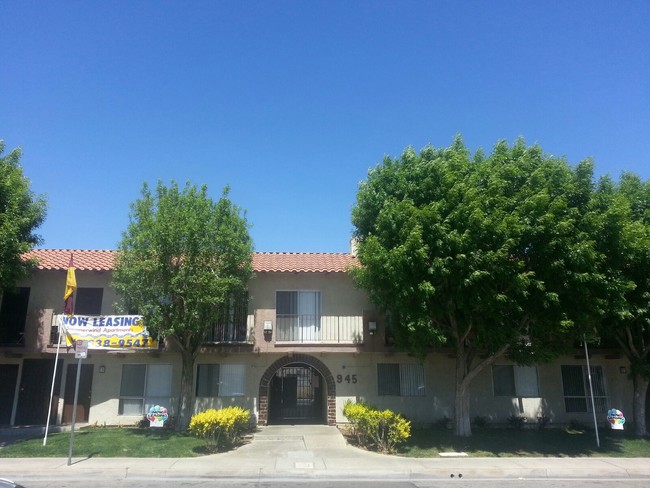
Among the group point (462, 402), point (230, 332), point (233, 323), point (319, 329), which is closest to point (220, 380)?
point (230, 332)

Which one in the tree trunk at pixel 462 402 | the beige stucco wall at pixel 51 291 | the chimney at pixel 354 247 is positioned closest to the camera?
the tree trunk at pixel 462 402

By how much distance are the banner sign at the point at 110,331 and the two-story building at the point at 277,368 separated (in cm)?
89

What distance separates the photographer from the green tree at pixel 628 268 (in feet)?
44.6

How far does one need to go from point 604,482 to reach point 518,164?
8.55m

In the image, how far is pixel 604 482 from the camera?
34.8 feet

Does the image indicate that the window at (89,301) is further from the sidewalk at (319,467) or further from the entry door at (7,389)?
the sidewalk at (319,467)

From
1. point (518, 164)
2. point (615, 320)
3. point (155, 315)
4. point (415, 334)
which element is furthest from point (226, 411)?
point (615, 320)

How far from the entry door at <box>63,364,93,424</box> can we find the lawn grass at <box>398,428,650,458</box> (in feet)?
38.2

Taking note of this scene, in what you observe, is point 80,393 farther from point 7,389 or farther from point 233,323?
point 233,323

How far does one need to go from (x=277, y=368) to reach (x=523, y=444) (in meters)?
8.72

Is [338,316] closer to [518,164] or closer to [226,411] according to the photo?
[226,411]

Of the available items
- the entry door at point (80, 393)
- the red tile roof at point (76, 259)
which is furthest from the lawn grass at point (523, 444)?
the red tile roof at point (76, 259)

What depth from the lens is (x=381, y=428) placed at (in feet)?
43.9

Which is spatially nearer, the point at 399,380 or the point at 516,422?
the point at 516,422
